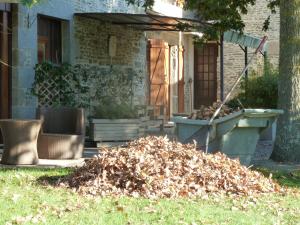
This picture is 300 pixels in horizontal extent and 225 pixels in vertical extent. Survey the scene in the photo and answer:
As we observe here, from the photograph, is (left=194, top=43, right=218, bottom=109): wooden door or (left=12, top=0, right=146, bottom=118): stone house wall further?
(left=194, top=43, right=218, bottom=109): wooden door

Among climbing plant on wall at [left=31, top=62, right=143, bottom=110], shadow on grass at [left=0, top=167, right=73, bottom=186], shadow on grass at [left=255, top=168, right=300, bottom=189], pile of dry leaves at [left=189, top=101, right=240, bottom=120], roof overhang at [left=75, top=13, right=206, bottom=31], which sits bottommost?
shadow on grass at [left=255, top=168, right=300, bottom=189]

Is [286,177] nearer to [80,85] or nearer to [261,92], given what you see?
[80,85]

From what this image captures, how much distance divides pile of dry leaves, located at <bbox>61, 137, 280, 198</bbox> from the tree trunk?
9.67ft

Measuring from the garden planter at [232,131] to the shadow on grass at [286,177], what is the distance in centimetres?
46

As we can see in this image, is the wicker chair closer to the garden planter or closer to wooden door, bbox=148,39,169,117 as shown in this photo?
the garden planter

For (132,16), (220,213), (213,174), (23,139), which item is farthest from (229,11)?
(220,213)

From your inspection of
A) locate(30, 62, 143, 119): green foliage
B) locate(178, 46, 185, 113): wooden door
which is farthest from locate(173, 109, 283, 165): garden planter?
locate(178, 46, 185, 113): wooden door

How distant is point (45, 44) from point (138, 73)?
14.3 feet

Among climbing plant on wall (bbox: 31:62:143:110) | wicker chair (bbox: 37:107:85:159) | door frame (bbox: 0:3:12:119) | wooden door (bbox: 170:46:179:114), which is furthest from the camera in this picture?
wooden door (bbox: 170:46:179:114)

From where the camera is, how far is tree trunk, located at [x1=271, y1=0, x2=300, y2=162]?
420 inches

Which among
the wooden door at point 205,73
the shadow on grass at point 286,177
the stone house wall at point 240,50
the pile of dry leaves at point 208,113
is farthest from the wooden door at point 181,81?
the shadow on grass at point 286,177

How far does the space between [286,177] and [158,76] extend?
11.4 metres

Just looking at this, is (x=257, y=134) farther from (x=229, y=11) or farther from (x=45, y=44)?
(x=45, y=44)

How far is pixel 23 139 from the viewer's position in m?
10.0
